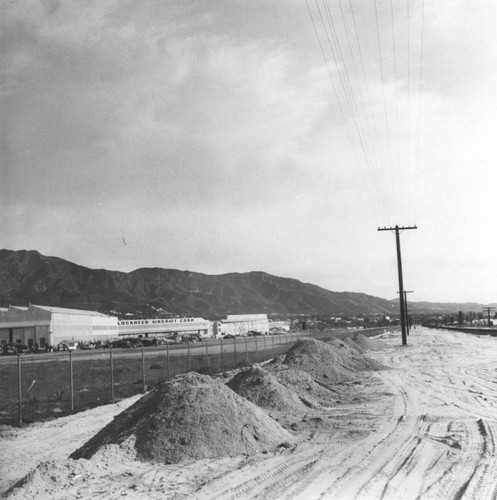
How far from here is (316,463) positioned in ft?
32.6

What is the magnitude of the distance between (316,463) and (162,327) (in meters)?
118

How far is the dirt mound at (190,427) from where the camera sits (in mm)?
10688

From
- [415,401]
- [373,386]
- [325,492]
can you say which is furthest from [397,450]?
[373,386]

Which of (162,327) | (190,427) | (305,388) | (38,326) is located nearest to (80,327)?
(38,326)

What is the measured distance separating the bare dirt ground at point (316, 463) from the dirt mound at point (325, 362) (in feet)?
26.1

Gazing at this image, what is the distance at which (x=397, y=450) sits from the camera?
1086 cm

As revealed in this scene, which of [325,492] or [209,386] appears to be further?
[209,386]

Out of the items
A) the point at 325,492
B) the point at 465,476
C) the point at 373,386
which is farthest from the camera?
the point at 373,386

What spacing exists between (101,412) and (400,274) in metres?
39.7

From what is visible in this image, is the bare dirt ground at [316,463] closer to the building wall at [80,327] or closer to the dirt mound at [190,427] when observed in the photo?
the dirt mound at [190,427]

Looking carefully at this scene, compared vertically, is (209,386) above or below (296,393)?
above

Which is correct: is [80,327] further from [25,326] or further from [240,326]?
[240,326]

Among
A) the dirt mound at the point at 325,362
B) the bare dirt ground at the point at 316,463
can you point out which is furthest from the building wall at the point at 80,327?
the bare dirt ground at the point at 316,463

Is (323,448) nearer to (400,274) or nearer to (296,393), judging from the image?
(296,393)
